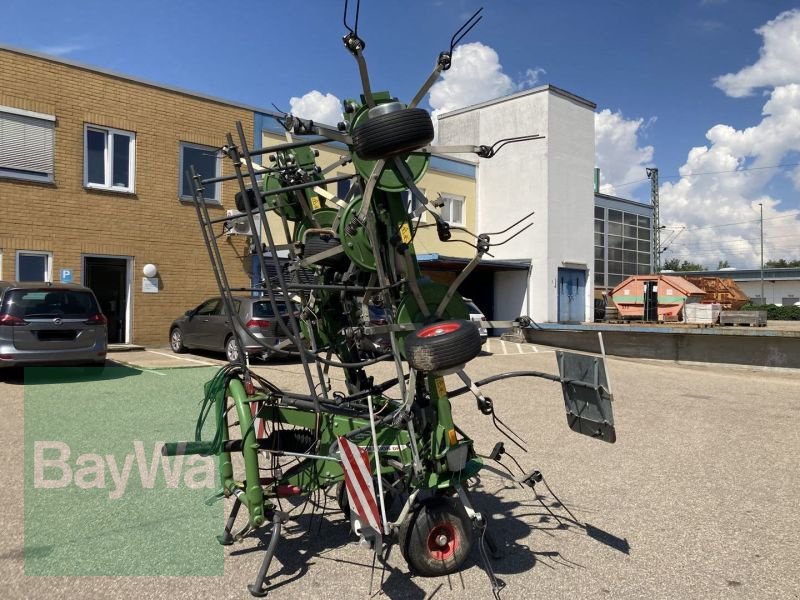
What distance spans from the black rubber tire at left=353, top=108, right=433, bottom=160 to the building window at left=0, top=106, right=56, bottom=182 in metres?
13.9

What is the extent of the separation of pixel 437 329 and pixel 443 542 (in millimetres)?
1357

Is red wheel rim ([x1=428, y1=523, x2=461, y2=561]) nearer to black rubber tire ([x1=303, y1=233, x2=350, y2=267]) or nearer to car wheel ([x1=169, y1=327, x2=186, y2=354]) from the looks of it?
black rubber tire ([x1=303, y1=233, x2=350, y2=267])

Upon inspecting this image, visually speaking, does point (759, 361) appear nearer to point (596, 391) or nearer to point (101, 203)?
point (596, 391)

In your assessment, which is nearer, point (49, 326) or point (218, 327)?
point (49, 326)

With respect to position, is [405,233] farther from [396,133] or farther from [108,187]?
[108,187]

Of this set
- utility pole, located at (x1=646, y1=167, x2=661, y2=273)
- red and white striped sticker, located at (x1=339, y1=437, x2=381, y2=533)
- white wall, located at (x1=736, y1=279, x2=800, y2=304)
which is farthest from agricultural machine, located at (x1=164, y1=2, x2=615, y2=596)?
white wall, located at (x1=736, y1=279, x2=800, y2=304)

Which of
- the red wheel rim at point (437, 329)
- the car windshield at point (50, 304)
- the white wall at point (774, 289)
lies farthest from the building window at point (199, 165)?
the white wall at point (774, 289)

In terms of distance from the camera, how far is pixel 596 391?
13.6 feet

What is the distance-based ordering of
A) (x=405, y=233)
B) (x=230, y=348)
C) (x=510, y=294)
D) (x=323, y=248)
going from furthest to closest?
(x=510, y=294), (x=230, y=348), (x=323, y=248), (x=405, y=233)

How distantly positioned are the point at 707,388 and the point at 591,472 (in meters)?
Result: 7.75

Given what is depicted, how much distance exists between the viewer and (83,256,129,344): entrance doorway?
16.2 metres

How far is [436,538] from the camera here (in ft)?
13.0

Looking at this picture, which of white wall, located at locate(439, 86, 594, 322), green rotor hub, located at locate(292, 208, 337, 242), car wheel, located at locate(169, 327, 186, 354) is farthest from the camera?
white wall, located at locate(439, 86, 594, 322)

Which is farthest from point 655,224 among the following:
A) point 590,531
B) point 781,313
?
point 590,531
